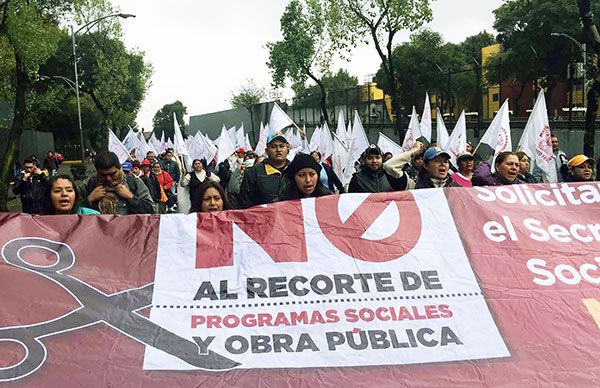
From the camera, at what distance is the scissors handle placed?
2.97 meters

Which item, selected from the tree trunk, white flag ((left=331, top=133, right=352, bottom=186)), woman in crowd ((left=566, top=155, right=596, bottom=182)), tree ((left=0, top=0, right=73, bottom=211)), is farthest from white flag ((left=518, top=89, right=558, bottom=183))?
tree ((left=0, top=0, right=73, bottom=211))

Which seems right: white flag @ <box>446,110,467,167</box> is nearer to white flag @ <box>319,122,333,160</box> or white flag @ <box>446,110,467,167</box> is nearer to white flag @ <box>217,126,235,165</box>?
white flag @ <box>319,122,333,160</box>

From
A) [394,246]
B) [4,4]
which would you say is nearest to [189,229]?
[394,246]

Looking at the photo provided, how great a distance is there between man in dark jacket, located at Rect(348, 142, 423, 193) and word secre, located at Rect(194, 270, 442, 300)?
2270mm

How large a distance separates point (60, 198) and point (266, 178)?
6.02ft

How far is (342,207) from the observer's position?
13.2ft

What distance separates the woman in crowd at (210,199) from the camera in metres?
4.39

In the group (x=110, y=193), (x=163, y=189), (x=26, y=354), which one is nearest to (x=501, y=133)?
(x=163, y=189)

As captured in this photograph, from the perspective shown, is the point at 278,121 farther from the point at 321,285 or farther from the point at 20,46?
the point at 20,46

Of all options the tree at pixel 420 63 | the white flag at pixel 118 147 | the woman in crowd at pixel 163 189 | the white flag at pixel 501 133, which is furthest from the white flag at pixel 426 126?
the tree at pixel 420 63

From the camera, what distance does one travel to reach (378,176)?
5891 millimetres

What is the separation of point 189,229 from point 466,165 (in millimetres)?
3308

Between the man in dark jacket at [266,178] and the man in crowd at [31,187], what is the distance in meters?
4.32

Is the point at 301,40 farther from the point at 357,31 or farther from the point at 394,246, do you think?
the point at 394,246
